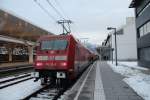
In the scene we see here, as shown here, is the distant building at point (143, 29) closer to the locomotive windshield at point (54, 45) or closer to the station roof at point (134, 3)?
the station roof at point (134, 3)

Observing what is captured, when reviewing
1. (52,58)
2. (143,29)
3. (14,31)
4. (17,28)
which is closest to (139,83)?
(52,58)

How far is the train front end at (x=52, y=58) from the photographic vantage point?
1447 cm

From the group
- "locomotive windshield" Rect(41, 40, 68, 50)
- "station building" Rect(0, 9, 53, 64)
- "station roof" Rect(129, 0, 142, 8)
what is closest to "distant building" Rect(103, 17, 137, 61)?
"station building" Rect(0, 9, 53, 64)

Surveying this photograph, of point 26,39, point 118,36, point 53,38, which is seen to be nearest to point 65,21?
point 53,38

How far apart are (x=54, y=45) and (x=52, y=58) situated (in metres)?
0.89

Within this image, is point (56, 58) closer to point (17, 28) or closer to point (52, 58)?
point (52, 58)

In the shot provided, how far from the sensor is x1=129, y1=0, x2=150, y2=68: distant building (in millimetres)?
31941

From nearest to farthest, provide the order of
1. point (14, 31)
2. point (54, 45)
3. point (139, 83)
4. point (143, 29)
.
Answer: point (54, 45) → point (139, 83) → point (143, 29) → point (14, 31)

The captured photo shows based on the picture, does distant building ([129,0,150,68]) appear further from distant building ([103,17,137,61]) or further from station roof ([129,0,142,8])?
distant building ([103,17,137,61])

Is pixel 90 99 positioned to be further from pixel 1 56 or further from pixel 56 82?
pixel 1 56

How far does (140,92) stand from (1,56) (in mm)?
39295

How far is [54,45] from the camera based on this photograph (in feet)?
50.3

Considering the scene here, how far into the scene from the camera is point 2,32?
37219 millimetres

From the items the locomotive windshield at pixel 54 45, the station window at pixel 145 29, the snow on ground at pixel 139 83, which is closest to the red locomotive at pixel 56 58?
the locomotive windshield at pixel 54 45
